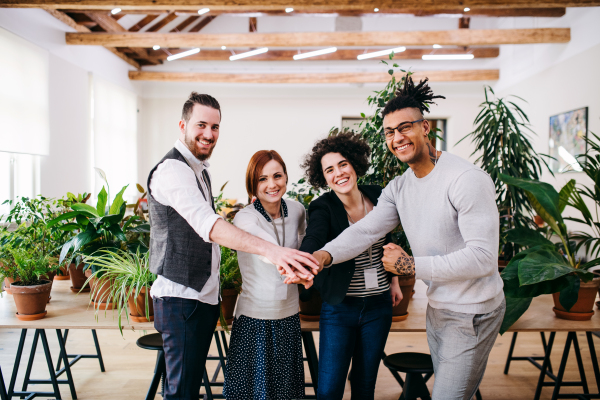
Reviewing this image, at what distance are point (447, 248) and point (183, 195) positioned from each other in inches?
37.6

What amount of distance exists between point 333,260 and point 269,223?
1.11ft

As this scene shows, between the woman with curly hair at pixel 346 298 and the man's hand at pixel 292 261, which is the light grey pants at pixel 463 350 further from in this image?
the man's hand at pixel 292 261

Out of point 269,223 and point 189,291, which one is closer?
point 189,291

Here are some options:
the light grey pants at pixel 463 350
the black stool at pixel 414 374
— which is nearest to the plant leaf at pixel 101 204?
the black stool at pixel 414 374

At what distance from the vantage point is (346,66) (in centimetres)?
932

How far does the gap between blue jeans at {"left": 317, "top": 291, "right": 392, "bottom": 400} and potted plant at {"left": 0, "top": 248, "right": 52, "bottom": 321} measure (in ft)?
4.64

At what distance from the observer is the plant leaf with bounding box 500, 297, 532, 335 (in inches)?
74.4

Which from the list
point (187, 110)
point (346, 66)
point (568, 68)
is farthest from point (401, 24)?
point (187, 110)

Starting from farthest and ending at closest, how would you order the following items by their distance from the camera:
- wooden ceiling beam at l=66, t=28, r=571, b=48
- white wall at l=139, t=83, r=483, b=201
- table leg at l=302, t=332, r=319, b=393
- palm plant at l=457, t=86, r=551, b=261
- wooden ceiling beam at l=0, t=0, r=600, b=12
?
white wall at l=139, t=83, r=483, b=201
wooden ceiling beam at l=66, t=28, r=571, b=48
wooden ceiling beam at l=0, t=0, r=600, b=12
palm plant at l=457, t=86, r=551, b=261
table leg at l=302, t=332, r=319, b=393

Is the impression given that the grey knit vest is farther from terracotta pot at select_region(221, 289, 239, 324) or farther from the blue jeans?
the blue jeans

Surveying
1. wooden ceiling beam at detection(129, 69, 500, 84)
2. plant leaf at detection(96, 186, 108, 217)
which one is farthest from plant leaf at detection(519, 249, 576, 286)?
wooden ceiling beam at detection(129, 69, 500, 84)

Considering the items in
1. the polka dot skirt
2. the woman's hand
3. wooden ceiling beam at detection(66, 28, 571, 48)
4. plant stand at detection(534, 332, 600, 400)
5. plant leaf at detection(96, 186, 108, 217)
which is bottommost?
plant stand at detection(534, 332, 600, 400)

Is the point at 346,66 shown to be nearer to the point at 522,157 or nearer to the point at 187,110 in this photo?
the point at 522,157

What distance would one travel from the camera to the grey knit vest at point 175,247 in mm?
1573
